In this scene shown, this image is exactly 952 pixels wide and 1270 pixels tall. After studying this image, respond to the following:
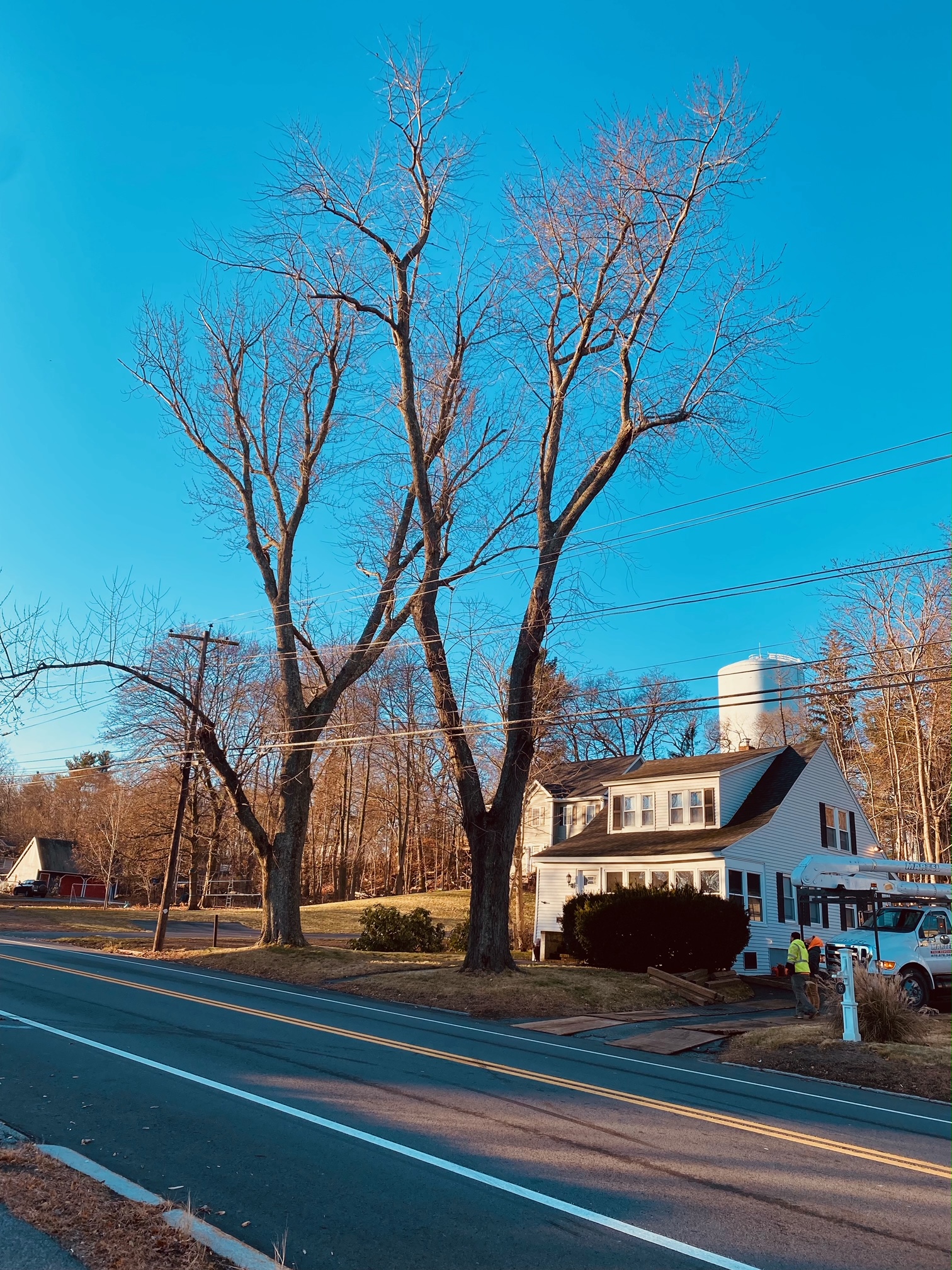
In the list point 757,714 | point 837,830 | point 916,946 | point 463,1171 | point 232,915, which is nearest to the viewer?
point 463,1171

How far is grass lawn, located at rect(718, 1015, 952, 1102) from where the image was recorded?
11.9 metres

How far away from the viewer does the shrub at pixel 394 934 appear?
30.8 meters

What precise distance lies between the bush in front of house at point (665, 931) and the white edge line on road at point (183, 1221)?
21.4 metres

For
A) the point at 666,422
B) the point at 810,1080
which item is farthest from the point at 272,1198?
the point at 666,422

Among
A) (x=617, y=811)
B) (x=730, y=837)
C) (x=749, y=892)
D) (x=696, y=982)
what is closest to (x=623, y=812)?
(x=617, y=811)

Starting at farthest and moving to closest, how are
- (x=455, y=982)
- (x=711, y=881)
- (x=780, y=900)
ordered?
(x=780, y=900) < (x=711, y=881) < (x=455, y=982)

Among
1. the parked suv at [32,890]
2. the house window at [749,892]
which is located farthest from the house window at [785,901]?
the parked suv at [32,890]

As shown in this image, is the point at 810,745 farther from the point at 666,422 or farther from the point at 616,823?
the point at 666,422

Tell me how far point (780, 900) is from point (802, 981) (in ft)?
46.4

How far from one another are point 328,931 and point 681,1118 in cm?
4076

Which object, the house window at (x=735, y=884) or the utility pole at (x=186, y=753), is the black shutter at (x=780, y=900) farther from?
the utility pole at (x=186, y=753)

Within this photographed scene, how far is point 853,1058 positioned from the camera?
12.8 m

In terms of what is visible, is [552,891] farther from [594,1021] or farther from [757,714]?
[757,714]

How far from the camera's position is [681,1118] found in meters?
8.61
